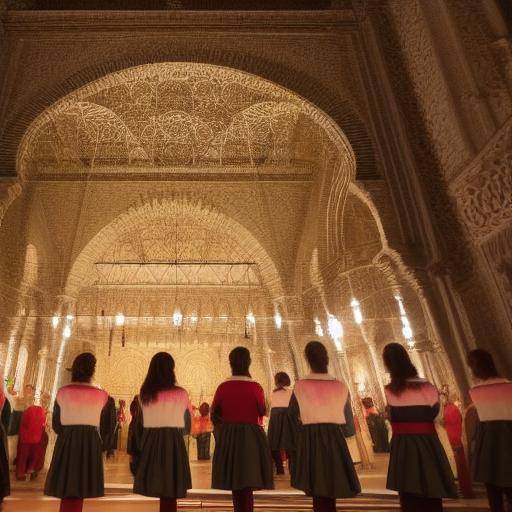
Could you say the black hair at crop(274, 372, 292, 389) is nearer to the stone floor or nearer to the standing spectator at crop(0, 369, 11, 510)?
the stone floor

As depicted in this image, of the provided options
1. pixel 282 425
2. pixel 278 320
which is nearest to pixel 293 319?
pixel 278 320

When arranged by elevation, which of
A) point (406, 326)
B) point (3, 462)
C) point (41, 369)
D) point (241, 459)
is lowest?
point (241, 459)

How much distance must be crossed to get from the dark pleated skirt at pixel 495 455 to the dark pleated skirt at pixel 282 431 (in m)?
2.02

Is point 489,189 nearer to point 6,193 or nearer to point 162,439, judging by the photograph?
point 162,439

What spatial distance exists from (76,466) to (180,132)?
6932 millimetres

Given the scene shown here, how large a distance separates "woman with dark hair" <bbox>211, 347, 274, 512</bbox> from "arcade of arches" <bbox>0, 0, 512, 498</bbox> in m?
2.47

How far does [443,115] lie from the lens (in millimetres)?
4539

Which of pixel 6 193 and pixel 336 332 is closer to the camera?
pixel 6 193

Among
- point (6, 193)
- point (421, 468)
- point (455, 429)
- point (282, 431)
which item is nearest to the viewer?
point (421, 468)

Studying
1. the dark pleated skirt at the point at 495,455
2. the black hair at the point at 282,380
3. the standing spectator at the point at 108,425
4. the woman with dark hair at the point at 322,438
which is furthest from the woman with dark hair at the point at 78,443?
the dark pleated skirt at the point at 495,455

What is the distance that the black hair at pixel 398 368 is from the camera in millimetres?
2604

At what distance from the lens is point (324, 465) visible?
255cm

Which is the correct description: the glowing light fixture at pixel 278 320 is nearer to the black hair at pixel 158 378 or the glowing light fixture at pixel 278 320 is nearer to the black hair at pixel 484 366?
the black hair at pixel 484 366

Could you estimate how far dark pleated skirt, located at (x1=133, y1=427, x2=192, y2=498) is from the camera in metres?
2.55
